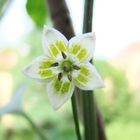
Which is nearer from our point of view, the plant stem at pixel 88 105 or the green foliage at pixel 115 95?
the plant stem at pixel 88 105

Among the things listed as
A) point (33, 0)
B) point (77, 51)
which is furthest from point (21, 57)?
point (77, 51)

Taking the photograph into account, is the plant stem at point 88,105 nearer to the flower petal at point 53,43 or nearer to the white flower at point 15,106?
the flower petal at point 53,43

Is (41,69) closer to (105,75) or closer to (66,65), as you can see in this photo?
(66,65)

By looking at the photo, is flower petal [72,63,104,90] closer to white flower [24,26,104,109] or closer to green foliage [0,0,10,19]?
white flower [24,26,104,109]

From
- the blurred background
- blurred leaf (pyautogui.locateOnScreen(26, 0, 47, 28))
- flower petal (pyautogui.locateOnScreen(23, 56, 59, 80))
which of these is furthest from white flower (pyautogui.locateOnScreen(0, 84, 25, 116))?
the blurred background

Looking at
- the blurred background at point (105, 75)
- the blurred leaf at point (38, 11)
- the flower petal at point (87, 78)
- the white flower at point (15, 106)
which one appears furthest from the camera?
the blurred background at point (105, 75)

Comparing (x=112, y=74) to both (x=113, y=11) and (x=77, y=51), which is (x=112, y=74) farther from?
(x=77, y=51)

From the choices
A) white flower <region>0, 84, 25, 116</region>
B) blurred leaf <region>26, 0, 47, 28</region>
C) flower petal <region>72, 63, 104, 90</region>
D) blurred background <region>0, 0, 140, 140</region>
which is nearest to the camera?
flower petal <region>72, 63, 104, 90</region>

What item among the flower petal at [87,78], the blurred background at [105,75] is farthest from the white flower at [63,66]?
the blurred background at [105,75]
